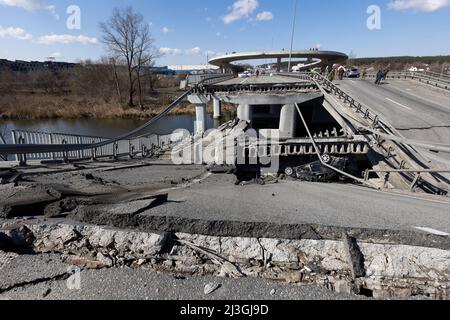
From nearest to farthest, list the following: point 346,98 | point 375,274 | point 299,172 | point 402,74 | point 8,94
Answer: point 375,274 → point 299,172 → point 346,98 → point 402,74 → point 8,94

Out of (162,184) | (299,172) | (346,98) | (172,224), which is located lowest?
(299,172)

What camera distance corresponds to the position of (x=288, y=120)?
812 inches

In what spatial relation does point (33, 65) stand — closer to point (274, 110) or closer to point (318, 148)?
point (274, 110)

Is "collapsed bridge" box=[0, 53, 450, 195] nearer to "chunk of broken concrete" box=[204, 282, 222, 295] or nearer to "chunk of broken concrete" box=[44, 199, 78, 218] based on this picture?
"chunk of broken concrete" box=[44, 199, 78, 218]

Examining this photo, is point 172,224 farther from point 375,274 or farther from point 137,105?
point 137,105

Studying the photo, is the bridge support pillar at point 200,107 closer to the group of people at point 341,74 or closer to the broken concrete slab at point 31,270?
the group of people at point 341,74

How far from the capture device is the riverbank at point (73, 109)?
38.7 metres

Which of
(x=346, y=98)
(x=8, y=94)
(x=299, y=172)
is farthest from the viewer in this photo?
(x=8, y=94)

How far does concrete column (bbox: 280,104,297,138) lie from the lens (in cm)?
2039

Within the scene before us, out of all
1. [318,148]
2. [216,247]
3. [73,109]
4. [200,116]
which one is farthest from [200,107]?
[73,109]

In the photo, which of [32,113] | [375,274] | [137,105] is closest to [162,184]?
[375,274]

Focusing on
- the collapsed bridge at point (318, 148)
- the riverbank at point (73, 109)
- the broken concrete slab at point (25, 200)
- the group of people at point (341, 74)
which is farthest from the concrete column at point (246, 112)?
the riverbank at point (73, 109)

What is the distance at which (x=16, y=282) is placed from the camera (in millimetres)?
2455
